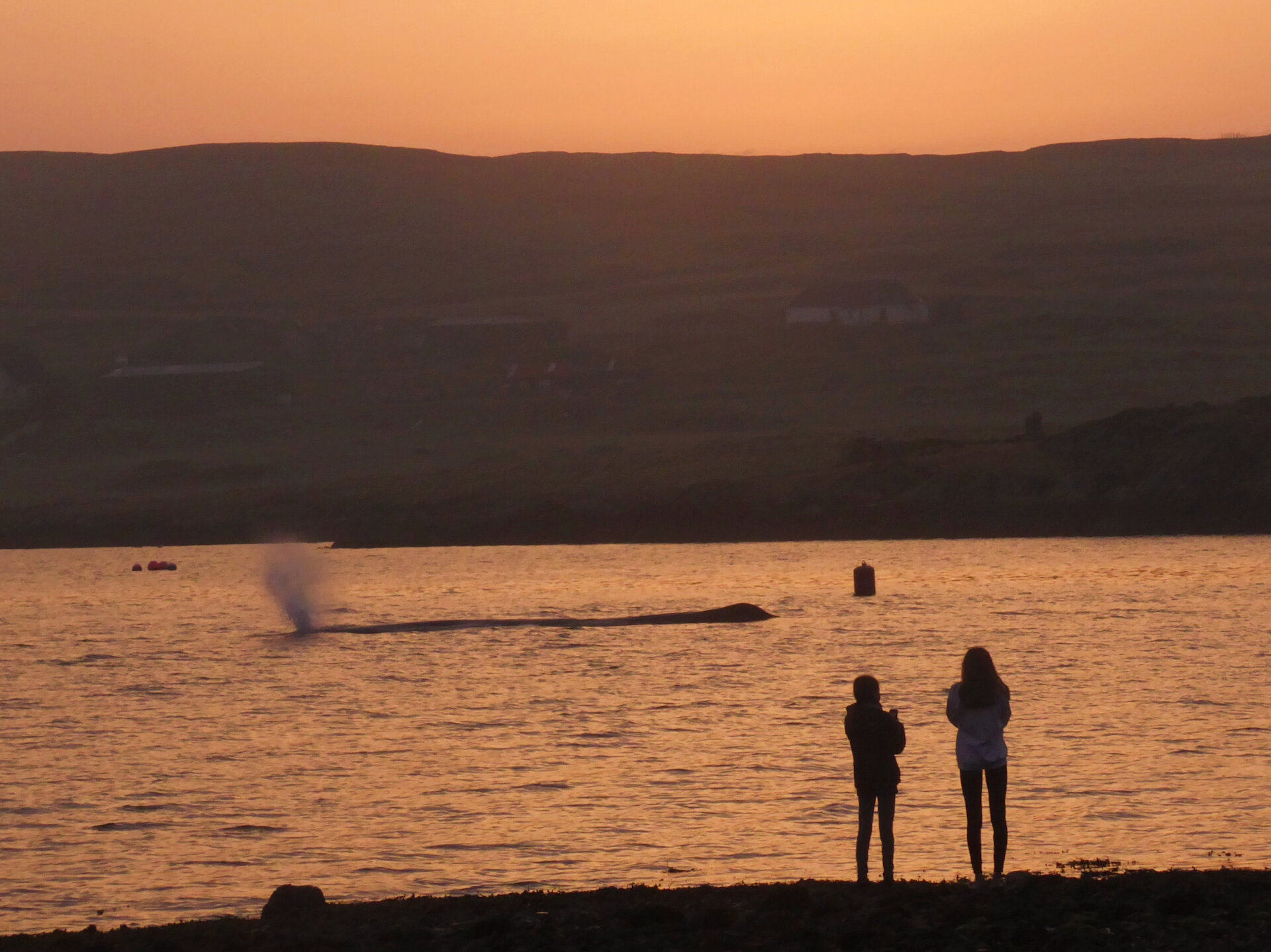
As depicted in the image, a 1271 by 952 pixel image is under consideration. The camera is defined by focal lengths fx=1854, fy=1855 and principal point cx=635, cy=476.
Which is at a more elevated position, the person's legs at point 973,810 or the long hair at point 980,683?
the long hair at point 980,683

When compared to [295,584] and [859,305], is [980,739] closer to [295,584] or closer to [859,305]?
[295,584]

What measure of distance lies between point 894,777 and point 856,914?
1.53m

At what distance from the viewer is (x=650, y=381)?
363 ft

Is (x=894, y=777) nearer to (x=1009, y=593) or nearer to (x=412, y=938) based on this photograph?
(x=412, y=938)

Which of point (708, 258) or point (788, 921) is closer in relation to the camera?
point (788, 921)

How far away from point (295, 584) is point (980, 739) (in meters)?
39.0

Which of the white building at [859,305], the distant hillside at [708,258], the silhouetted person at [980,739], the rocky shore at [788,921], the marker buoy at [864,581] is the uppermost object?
the distant hillside at [708,258]

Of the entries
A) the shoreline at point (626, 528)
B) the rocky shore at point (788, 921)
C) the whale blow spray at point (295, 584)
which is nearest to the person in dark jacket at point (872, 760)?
the rocky shore at point (788, 921)

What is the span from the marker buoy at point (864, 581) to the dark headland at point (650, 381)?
1836 cm

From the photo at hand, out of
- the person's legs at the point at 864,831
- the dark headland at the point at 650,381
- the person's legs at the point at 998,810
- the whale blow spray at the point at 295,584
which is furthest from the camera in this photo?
the dark headland at the point at 650,381

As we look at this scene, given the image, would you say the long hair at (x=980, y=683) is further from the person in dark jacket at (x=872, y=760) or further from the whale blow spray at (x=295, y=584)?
the whale blow spray at (x=295, y=584)

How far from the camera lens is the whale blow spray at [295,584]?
48250 mm

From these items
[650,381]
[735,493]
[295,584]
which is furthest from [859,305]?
[295,584]

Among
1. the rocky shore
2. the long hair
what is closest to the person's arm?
the long hair
